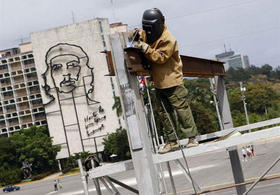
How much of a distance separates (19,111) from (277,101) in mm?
54401

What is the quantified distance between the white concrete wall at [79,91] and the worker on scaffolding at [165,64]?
3309 inches

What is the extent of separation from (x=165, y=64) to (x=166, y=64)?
1cm

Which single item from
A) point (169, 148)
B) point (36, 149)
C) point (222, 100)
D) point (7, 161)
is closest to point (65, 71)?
point (36, 149)

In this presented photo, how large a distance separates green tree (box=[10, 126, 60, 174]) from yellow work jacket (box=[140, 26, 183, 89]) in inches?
3028

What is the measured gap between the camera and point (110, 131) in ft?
296

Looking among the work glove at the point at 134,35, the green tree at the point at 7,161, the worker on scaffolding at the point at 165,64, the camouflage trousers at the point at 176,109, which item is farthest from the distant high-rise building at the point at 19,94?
the work glove at the point at 134,35

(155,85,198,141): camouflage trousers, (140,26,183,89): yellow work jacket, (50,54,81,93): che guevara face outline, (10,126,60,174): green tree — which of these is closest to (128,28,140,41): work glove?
(140,26,183,89): yellow work jacket

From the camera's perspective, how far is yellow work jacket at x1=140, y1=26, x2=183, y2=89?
557 centimetres

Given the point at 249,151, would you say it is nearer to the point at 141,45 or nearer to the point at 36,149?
the point at 141,45

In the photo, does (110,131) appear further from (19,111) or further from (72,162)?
(19,111)

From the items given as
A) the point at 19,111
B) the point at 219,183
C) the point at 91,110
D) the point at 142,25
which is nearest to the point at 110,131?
the point at 91,110

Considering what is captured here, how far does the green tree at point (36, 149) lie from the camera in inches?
3191

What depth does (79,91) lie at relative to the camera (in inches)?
3659

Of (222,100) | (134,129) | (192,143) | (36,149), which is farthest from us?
(36,149)
